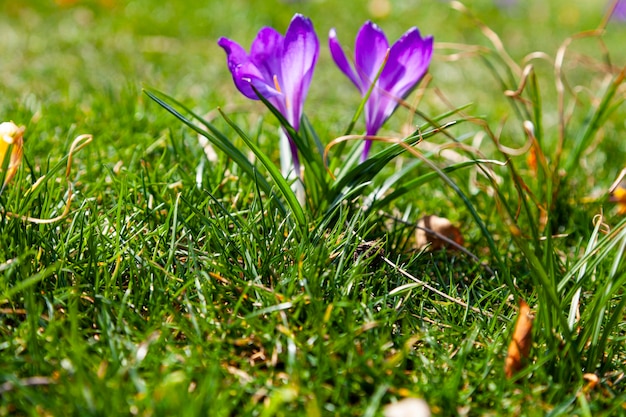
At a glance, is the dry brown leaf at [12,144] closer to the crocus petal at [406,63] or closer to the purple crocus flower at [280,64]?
the purple crocus flower at [280,64]

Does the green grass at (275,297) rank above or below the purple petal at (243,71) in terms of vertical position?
below

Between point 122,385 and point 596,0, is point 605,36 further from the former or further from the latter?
point 122,385

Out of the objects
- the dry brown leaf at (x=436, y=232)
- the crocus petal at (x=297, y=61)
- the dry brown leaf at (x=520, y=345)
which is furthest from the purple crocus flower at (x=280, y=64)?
the dry brown leaf at (x=520, y=345)

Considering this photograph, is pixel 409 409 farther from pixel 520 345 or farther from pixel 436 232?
pixel 436 232

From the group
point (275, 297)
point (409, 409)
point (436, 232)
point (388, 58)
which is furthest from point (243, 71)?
point (409, 409)

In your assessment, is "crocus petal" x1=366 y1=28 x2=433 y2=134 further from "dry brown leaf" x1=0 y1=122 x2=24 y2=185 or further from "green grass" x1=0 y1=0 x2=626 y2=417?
"dry brown leaf" x1=0 y1=122 x2=24 y2=185

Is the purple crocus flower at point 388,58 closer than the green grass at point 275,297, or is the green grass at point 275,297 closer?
the green grass at point 275,297

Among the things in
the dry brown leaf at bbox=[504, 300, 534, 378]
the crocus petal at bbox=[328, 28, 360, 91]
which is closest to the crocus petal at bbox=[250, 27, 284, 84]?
the crocus petal at bbox=[328, 28, 360, 91]
